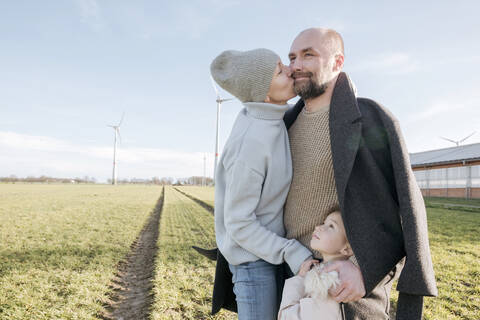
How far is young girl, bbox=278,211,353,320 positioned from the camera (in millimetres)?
1631

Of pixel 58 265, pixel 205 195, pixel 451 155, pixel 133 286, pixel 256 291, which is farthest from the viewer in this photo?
pixel 205 195

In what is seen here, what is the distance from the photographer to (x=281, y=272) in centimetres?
213

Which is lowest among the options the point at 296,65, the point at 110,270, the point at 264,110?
the point at 110,270

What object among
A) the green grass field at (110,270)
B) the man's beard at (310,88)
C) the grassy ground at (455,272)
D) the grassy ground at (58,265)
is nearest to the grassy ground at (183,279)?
the green grass field at (110,270)

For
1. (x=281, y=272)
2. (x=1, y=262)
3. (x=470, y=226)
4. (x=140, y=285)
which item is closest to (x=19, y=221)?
(x=1, y=262)

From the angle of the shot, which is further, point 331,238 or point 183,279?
point 183,279

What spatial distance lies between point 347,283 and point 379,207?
17.2 inches

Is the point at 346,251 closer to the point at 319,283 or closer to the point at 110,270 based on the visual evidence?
the point at 319,283

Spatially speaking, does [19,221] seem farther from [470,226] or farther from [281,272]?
[470,226]

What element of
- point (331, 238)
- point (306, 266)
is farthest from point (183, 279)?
point (331, 238)

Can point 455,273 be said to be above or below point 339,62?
below

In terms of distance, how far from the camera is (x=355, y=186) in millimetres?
1802

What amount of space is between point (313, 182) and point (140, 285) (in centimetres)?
500

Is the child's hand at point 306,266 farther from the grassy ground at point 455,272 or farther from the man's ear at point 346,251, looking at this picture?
the grassy ground at point 455,272
